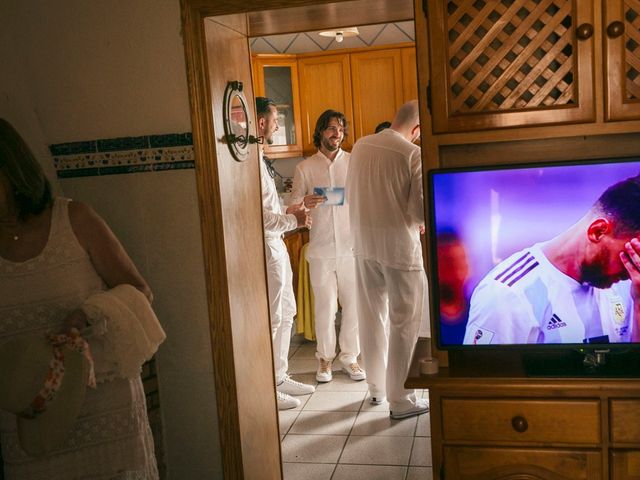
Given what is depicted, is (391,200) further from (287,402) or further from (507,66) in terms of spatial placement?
(507,66)

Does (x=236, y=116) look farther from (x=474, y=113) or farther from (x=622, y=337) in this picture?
(x=622, y=337)

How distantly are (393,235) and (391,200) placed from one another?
6.4 inches

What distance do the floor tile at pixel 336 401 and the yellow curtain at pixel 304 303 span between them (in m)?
0.83

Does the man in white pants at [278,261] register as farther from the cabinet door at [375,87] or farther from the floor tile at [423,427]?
the cabinet door at [375,87]

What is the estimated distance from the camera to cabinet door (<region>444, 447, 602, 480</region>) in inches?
75.3

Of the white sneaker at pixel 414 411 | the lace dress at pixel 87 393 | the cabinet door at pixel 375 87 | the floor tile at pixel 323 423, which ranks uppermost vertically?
the cabinet door at pixel 375 87

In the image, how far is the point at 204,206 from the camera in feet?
7.56

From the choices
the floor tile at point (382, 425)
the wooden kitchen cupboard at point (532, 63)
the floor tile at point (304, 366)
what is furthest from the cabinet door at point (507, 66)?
the floor tile at point (304, 366)

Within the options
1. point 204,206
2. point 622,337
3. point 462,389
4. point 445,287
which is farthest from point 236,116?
point 622,337

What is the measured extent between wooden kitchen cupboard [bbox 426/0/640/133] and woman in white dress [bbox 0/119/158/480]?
3.32ft

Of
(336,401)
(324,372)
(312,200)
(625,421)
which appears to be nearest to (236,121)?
(312,200)

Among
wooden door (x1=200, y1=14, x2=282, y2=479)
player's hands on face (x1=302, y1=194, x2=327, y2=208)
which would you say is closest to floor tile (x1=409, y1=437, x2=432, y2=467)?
wooden door (x1=200, y1=14, x2=282, y2=479)

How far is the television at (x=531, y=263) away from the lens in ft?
6.20

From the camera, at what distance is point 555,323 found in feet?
6.43
